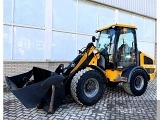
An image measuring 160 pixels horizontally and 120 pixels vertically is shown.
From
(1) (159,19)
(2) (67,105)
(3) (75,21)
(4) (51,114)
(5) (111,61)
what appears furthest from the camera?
(3) (75,21)

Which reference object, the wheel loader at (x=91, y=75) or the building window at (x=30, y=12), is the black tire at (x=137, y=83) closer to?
the wheel loader at (x=91, y=75)

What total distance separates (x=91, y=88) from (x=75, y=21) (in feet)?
16.6

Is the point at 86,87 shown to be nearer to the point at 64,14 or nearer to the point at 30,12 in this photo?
the point at 30,12

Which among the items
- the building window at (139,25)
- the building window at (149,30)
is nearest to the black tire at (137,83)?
the building window at (139,25)

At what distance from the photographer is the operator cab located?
258 inches

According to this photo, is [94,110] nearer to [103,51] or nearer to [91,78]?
[91,78]

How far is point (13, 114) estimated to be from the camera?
4.84 m

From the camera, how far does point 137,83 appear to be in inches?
276

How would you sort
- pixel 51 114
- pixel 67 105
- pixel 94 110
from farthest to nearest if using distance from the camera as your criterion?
1. pixel 67 105
2. pixel 94 110
3. pixel 51 114

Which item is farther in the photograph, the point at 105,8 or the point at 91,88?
the point at 105,8

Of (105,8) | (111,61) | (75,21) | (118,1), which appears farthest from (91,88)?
(118,1)

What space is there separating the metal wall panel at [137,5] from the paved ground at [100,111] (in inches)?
250

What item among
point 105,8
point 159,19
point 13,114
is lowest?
point 13,114

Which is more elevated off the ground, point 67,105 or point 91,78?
point 91,78
